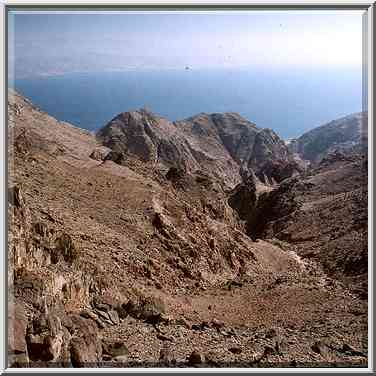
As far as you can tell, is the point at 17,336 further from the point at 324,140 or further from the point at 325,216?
the point at 324,140

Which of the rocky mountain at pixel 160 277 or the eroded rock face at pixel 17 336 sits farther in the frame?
the rocky mountain at pixel 160 277

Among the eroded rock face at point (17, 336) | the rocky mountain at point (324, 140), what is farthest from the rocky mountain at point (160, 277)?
the rocky mountain at point (324, 140)

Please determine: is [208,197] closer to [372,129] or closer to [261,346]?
[261,346]

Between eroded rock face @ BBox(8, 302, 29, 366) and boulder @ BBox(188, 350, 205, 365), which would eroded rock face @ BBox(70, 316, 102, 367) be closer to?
eroded rock face @ BBox(8, 302, 29, 366)

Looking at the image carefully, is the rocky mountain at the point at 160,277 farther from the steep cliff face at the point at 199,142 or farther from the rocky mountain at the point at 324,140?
the rocky mountain at the point at 324,140

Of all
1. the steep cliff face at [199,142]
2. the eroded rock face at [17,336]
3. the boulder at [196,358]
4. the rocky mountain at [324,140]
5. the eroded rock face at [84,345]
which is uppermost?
the rocky mountain at [324,140]

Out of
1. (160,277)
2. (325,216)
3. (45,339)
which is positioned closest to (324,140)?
(325,216)

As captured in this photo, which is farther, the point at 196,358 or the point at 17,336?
the point at 196,358

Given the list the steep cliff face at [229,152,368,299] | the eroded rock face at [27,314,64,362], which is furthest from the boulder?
the steep cliff face at [229,152,368,299]

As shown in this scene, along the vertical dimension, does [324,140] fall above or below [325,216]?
above

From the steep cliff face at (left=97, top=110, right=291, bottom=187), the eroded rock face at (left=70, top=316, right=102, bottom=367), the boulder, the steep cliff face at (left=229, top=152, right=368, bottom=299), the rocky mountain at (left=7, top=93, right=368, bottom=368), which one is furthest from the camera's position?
the steep cliff face at (left=97, top=110, right=291, bottom=187)
